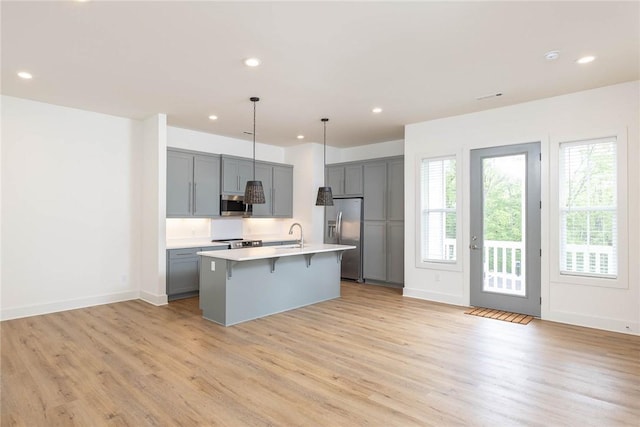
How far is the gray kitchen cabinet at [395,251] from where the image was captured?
21.7ft

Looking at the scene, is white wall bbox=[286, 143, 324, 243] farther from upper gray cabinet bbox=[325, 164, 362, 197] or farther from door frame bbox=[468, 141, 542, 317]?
door frame bbox=[468, 141, 542, 317]

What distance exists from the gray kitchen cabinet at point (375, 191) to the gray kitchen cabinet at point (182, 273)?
3137 millimetres

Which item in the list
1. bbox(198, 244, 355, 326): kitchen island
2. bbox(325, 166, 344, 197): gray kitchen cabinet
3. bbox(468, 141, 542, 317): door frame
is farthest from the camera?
bbox(325, 166, 344, 197): gray kitchen cabinet

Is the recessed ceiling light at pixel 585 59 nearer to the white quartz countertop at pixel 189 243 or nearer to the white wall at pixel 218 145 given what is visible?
the white quartz countertop at pixel 189 243

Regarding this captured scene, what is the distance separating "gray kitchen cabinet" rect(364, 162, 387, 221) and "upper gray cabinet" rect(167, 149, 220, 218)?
2.84 m

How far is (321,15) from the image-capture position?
271 centimetres

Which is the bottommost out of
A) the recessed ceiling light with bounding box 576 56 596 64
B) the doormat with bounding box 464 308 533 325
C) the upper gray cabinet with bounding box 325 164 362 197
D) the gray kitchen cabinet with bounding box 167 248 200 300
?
the doormat with bounding box 464 308 533 325

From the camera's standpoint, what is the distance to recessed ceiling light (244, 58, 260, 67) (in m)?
3.48

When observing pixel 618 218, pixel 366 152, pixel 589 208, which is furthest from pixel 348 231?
pixel 618 218

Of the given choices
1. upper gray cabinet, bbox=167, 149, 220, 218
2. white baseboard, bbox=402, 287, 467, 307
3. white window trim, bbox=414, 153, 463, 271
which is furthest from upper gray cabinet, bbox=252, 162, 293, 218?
white baseboard, bbox=402, 287, 467, 307

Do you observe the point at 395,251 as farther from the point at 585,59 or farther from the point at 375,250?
the point at 585,59

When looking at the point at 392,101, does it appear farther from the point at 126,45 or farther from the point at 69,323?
the point at 69,323

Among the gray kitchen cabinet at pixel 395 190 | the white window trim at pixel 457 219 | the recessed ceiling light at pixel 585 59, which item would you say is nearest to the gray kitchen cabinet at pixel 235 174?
the gray kitchen cabinet at pixel 395 190

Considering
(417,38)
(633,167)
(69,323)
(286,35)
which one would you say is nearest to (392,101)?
(417,38)
